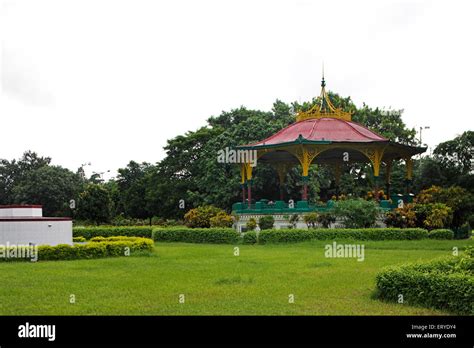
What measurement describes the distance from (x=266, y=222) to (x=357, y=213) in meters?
4.35

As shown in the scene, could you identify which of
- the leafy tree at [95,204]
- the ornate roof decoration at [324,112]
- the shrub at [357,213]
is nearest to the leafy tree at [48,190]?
the leafy tree at [95,204]

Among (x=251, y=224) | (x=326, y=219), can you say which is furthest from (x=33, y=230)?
(x=326, y=219)

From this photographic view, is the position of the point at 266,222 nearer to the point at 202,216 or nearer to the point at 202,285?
the point at 202,216

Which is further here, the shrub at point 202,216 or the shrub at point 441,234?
the shrub at point 202,216

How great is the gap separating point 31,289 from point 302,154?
19.4 meters

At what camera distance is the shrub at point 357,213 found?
28.1m

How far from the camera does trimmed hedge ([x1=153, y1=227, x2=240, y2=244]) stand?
28.1 meters

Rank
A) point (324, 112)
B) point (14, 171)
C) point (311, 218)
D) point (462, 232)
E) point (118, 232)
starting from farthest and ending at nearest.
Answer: point (14, 171) < point (324, 112) < point (118, 232) < point (311, 218) < point (462, 232)

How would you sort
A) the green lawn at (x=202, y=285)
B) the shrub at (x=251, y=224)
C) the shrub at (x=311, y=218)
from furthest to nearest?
the shrub at (x=251, y=224) → the shrub at (x=311, y=218) → the green lawn at (x=202, y=285)

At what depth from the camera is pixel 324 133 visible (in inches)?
1260

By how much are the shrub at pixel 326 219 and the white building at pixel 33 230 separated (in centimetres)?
1127

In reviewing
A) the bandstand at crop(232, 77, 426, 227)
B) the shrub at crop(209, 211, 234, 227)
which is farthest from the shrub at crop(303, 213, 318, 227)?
the shrub at crop(209, 211, 234, 227)

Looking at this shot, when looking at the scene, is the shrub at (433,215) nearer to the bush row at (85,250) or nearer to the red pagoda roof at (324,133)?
the red pagoda roof at (324,133)
